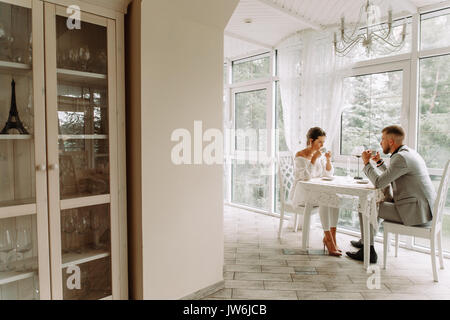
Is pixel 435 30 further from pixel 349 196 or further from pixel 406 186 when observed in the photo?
pixel 349 196

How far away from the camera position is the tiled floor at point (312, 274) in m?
2.51

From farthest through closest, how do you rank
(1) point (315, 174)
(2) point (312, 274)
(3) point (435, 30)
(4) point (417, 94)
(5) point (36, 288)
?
(1) point (315, 174), (4) point (417, 94), (3) point (435, 30), (2) point (312, 274), (5) point (36, 288)

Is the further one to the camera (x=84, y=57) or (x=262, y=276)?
(x=262, y=276)

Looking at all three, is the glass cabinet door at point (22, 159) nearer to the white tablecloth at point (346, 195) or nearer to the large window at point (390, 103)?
the white tablecloth at point (346, 195)

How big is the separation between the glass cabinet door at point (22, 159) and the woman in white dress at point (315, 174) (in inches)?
99.7

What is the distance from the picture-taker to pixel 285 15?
12.0 feet

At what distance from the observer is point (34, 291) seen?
176cm

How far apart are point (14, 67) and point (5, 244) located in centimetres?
99

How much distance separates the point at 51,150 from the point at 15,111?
279mm

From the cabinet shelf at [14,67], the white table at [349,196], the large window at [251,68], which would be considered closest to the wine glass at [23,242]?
the cabinet shelf at [14,67]

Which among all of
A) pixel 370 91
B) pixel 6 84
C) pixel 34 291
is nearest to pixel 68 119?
pixel 6 84

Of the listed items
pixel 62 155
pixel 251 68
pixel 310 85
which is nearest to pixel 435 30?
pixel 310 85

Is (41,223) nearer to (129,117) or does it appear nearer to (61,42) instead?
(129,117)

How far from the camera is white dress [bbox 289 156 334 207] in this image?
3385mm
